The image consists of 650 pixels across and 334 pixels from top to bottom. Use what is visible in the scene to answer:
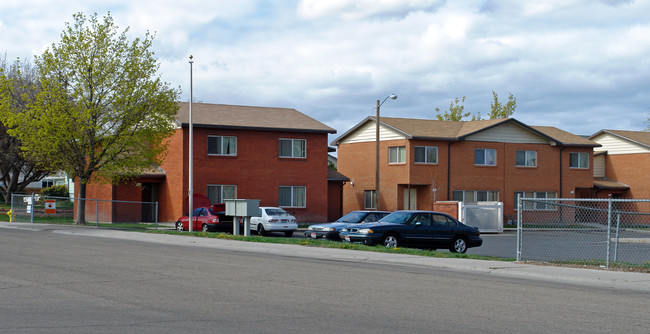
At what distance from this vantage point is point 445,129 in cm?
4812

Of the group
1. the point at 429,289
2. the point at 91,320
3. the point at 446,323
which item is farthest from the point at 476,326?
the point at 91,320

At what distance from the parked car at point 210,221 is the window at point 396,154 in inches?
652

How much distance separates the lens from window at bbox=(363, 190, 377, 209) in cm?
4778

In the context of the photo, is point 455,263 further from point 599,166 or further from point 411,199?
point 599,166

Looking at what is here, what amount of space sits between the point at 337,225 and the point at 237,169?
1555 cm

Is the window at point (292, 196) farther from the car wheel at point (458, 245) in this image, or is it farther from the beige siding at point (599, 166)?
the beige siding at point (599, 166)

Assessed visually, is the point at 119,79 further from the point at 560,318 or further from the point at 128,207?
the point at 560,318

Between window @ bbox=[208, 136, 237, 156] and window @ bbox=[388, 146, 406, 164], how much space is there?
36.7 ft

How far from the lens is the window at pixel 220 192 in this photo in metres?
40.3

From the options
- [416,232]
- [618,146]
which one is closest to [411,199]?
[618,146]

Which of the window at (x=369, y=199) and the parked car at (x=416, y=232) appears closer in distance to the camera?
the parked car at (x=416, y=232)

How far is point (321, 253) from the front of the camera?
66.5ft

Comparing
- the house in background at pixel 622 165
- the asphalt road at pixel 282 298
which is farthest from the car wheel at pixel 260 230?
the house in background at pixel 622 165

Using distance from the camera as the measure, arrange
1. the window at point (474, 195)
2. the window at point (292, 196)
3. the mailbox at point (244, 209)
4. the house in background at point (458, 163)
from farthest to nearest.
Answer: the window at point (474, 195), the house in background at point (458, 163), the window at point (292, 196), the mailbox at point (244, 209)
